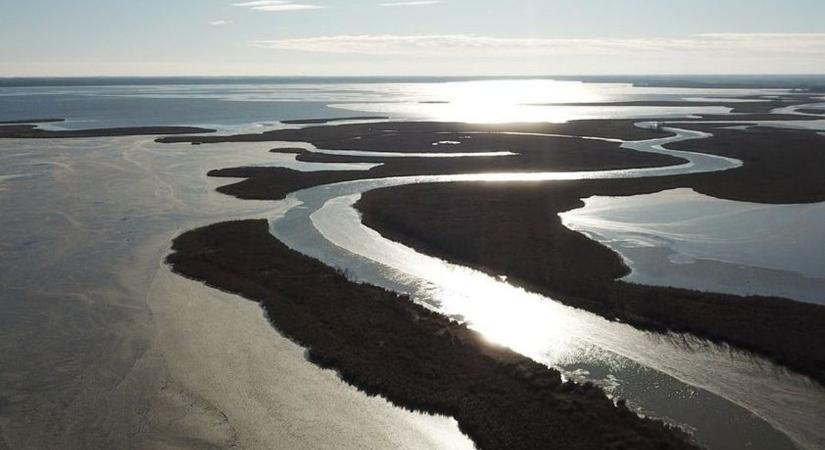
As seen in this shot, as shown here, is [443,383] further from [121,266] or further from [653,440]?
[121,266]

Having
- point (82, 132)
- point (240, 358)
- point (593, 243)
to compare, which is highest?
point (82, 132)

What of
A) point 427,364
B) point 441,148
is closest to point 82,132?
point 441,148

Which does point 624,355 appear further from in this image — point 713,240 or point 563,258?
point 713,240

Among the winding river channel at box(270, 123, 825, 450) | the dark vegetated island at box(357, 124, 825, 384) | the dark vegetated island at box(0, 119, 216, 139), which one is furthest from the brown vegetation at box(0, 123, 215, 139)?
the winding river channel at box(270, 123, 825, 450)

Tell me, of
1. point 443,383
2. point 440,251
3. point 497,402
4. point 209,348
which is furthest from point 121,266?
point 497,402

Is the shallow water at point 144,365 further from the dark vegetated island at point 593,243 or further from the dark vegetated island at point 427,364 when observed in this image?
the dark vegetated island at point 593,243

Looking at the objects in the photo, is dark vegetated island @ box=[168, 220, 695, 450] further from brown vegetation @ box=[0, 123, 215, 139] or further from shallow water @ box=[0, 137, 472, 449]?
brown vegetation @ box=[0, 123, 215, 139]
